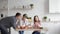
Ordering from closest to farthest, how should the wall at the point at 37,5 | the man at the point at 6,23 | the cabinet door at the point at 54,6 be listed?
1. the man at the point at 6,23
2. the cabinet door at the point at 54,6
3. the wall at the point at 37,5

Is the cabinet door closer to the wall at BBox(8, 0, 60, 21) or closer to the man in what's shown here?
the wall at BBox(8, 0, 60, 21)

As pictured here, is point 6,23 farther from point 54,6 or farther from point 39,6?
point 54,6

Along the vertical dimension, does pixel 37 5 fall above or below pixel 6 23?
above

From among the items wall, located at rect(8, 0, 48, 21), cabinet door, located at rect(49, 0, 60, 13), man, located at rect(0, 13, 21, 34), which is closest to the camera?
man, located at rect(0, 13, 21, 34)

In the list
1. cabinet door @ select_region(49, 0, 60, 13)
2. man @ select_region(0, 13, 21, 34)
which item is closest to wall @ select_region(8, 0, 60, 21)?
cabinet door @ select_region(49, 0, 60, 13)

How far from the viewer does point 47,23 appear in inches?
262

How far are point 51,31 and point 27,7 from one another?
1.39 meters

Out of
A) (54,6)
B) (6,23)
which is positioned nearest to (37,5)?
(54,6)

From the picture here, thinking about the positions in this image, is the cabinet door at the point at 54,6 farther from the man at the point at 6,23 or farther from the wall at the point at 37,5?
the man at the point at 6,23

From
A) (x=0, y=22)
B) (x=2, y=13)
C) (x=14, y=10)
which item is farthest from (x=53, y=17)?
(x=0, y=22)

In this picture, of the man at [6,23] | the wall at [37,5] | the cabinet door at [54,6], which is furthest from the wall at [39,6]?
the man at [6,23]

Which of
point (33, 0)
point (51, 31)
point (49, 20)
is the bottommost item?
point (51, 31)

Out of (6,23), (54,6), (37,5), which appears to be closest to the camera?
(6,23)

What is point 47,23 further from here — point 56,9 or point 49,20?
point 56,9
